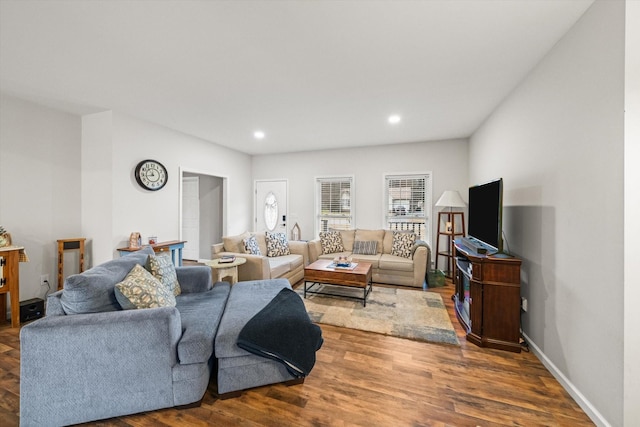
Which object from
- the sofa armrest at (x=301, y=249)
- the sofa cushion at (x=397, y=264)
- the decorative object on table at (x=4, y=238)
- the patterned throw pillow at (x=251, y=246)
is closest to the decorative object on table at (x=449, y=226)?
the sofa cushion at (x=397, y=264)

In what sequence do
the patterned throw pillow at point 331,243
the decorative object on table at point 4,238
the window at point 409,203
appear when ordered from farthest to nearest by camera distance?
the window at point 409,203 < the patterned throw pillow at point 331,243 < the decorative object on table at point 4,238

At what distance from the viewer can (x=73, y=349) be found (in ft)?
4.85

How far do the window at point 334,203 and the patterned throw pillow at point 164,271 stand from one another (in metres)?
3.57

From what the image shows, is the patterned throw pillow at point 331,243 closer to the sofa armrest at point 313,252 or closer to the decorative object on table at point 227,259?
the sofa armrest at point 313,252

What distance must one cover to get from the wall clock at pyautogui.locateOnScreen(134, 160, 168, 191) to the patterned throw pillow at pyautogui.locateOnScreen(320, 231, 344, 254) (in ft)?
9.64

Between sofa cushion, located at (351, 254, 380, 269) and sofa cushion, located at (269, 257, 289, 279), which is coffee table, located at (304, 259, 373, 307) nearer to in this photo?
sofa cushion, located at (269, 257, 289, 279)

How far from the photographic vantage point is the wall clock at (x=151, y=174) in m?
3.67

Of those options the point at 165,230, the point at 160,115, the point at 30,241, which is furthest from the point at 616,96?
the point at 30,241

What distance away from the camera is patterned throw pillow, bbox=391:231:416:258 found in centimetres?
446

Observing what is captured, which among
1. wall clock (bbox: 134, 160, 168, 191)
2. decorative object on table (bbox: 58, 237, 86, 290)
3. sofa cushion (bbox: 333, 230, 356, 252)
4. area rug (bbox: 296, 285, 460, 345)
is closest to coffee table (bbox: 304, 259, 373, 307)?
area rug (bbox: 296, 285, 460, 345)

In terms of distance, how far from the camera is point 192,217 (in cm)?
612

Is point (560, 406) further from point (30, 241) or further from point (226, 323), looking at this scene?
point (30, 241)

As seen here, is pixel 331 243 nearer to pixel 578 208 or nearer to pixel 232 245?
pixel 232 245

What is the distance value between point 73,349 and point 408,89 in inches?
138
